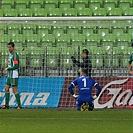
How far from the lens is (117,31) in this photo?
21.1 m

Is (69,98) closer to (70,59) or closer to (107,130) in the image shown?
(70,59)

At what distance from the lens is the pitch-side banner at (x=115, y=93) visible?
58.1 feet

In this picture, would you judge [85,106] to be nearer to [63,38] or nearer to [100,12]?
[63,38]

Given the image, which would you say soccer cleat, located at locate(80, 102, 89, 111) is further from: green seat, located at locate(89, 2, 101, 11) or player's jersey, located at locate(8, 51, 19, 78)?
green seat, located at locate(89, 2, 101, 11)

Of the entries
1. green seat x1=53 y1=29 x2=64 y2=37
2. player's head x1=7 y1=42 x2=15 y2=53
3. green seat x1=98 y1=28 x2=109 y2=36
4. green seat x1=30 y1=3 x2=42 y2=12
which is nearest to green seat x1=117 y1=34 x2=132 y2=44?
green seat x1=98 y1=28 x2=109 y2=36

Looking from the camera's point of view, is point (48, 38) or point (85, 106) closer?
point (85, 106)

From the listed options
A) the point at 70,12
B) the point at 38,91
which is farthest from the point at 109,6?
the point at 38,91

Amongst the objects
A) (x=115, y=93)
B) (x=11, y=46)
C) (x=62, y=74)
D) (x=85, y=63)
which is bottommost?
(x=115, y=93)

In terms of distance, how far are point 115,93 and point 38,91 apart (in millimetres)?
2114

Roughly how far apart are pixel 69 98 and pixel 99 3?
20.3 ft

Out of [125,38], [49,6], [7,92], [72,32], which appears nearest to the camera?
[7,92]

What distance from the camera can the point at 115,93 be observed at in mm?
17828

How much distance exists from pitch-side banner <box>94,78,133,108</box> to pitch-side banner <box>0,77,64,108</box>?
1.12 meters

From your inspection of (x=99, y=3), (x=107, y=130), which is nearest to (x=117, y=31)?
(x=99, y=3)
